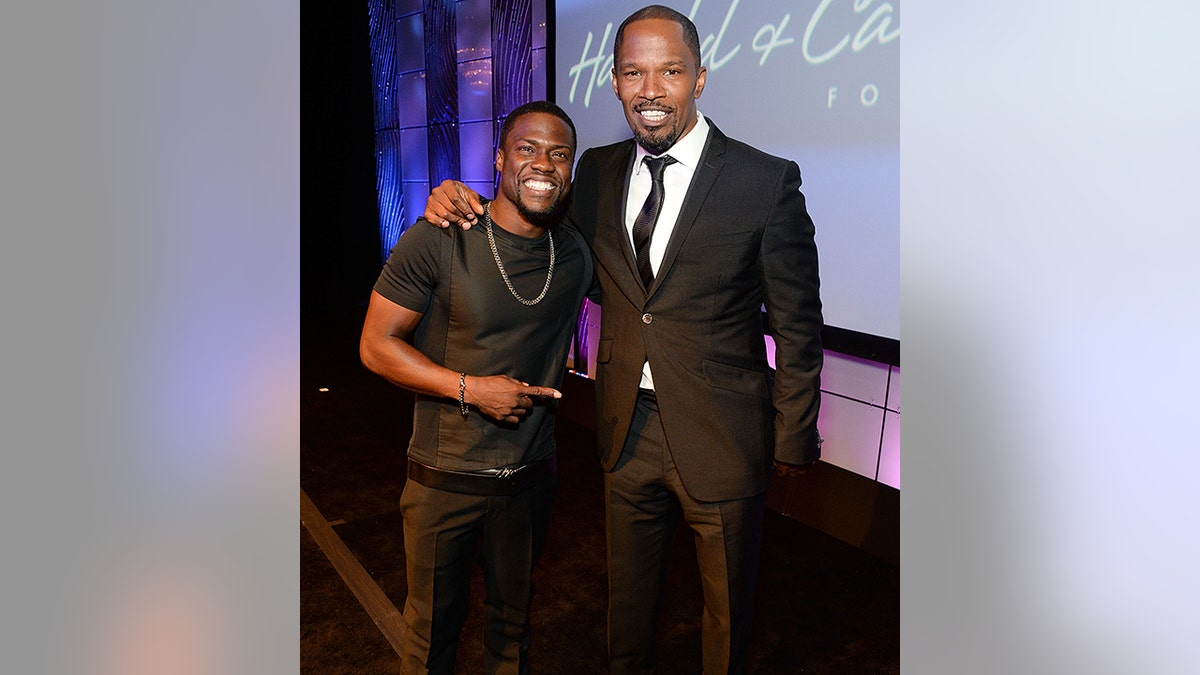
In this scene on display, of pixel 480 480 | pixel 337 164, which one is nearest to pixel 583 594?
pixel 480 480

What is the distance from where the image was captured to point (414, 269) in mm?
1718

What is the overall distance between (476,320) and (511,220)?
0.81 feet

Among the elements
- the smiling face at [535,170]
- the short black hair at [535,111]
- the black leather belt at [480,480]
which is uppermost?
the short black hair at [535,111]

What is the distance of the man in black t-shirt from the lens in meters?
1.72

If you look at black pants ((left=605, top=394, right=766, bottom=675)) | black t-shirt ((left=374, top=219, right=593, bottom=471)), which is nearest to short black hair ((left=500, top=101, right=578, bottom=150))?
black t-shirt ((left=374, top=219, right=593, bottom=471))

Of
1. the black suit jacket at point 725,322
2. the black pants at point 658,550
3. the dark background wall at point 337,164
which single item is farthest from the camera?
the dark background wall at point 337,164

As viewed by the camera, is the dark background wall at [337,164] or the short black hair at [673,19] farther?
the dark background wall at [337,164]

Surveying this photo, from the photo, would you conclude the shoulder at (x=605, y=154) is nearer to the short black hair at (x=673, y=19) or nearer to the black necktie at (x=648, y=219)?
the black necktie at (x=648, y=219)

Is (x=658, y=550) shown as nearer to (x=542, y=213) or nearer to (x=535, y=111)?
(x=542, y=213)

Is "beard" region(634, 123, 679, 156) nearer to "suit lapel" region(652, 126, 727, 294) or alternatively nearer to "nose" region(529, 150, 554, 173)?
"suit lapel" region(652, 126, 727, 294)

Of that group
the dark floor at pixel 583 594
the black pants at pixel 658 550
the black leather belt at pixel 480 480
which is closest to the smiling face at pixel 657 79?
the black pants at pixel 658 550

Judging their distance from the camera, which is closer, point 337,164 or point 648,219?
point 648,219

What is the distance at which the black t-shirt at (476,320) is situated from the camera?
172 cm
